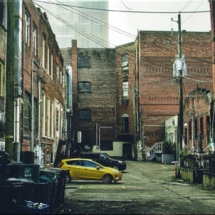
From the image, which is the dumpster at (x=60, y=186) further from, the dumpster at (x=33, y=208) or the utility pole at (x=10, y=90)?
the dumpster at (x=33, y=208)

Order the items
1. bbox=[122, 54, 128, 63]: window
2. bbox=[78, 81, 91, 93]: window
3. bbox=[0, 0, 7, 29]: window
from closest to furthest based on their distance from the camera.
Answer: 1. bbox=[0, 0, 7, 29]: window
2. bbox=[78, 81, 91, 93]: window
3. bbox=[122, 54, 128, 63]: window

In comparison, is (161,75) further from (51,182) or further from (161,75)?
(51,182)

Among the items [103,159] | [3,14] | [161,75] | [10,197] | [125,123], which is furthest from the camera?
[125,123]

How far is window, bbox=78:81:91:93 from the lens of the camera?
5784cm

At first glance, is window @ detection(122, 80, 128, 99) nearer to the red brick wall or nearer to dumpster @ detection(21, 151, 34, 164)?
the red brick wall

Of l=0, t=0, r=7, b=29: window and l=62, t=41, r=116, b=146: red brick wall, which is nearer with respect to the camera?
l=0, t=0, r=7, b=29: window

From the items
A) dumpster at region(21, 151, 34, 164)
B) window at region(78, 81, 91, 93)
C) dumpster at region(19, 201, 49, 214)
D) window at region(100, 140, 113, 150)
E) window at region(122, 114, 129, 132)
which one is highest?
window at region(78, 81, 91, 93)

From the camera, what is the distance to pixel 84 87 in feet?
190

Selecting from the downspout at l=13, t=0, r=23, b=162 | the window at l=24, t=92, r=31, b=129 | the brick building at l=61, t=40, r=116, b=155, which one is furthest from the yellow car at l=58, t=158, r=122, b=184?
the brick building at l=61, t=40, r=116, b=155

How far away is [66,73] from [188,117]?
13.8 meters

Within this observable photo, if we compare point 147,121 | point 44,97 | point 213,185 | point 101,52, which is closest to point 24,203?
point 213,185

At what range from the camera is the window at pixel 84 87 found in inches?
2277

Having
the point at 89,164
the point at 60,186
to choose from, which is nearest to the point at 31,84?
the point at 89,164

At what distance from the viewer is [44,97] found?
3091 cm
